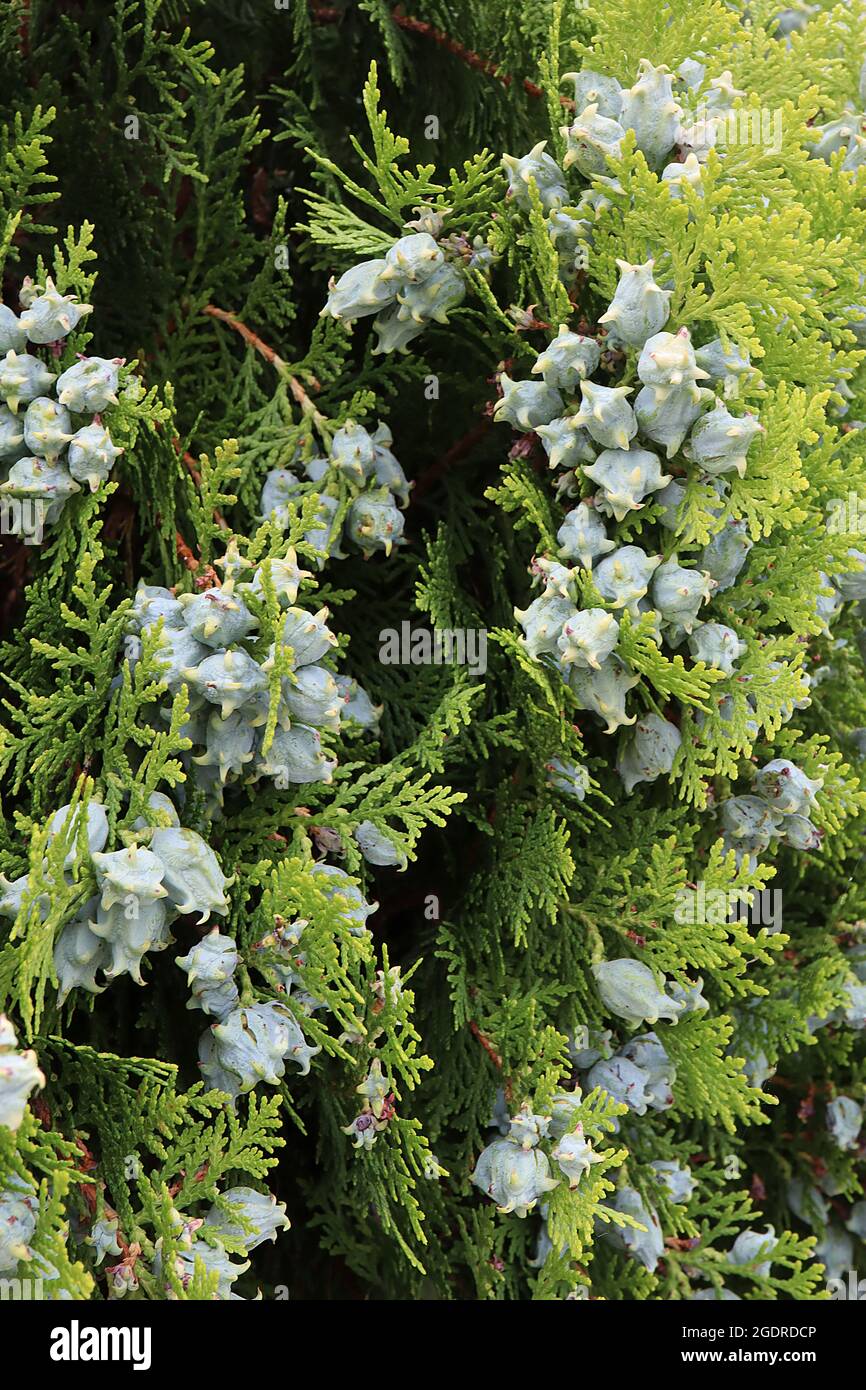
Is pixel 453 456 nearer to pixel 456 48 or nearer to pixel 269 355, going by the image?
pixel 269 355

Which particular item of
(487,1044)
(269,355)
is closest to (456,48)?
(269,355)

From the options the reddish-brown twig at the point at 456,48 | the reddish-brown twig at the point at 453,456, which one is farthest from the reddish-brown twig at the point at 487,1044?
the reddish-brown twig at the point at 456,48

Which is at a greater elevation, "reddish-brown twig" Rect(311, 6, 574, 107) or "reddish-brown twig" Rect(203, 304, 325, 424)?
"reddish-brown twig" Rect(311, 6, 574, 107)

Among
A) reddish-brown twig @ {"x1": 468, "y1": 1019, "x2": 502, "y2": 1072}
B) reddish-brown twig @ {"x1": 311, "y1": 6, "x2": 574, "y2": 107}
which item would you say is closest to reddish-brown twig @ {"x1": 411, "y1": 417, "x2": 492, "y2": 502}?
reddish-brown twig @ {"x1": 311, "y1": 6, "x2": 574, "y2": 107}

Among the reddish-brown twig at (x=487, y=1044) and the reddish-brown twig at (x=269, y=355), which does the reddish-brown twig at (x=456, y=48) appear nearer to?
the reddish-brown twig at (x=269, y=355)

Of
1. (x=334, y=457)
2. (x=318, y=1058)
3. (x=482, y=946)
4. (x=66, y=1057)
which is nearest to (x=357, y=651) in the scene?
(x=334, y=457)

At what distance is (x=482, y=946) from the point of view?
1.56 meters

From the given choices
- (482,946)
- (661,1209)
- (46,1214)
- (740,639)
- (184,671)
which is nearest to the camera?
(46,1214)

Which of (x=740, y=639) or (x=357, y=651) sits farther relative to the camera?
(x=357, y=651)

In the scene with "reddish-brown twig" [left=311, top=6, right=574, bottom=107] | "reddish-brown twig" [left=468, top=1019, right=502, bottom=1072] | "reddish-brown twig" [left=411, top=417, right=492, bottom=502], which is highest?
"reddish-brown twig" [left=311, top=6, right=574, bottom=107]

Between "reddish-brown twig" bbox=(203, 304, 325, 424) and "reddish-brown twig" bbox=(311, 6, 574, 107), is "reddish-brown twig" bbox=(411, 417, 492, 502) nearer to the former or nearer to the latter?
"reddish-brown twig" bbox=(203, 304, 325, 424)

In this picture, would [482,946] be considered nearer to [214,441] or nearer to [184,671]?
[184,671]

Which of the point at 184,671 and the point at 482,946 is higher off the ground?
the point at 184,671

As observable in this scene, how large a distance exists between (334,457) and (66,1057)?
787mm
